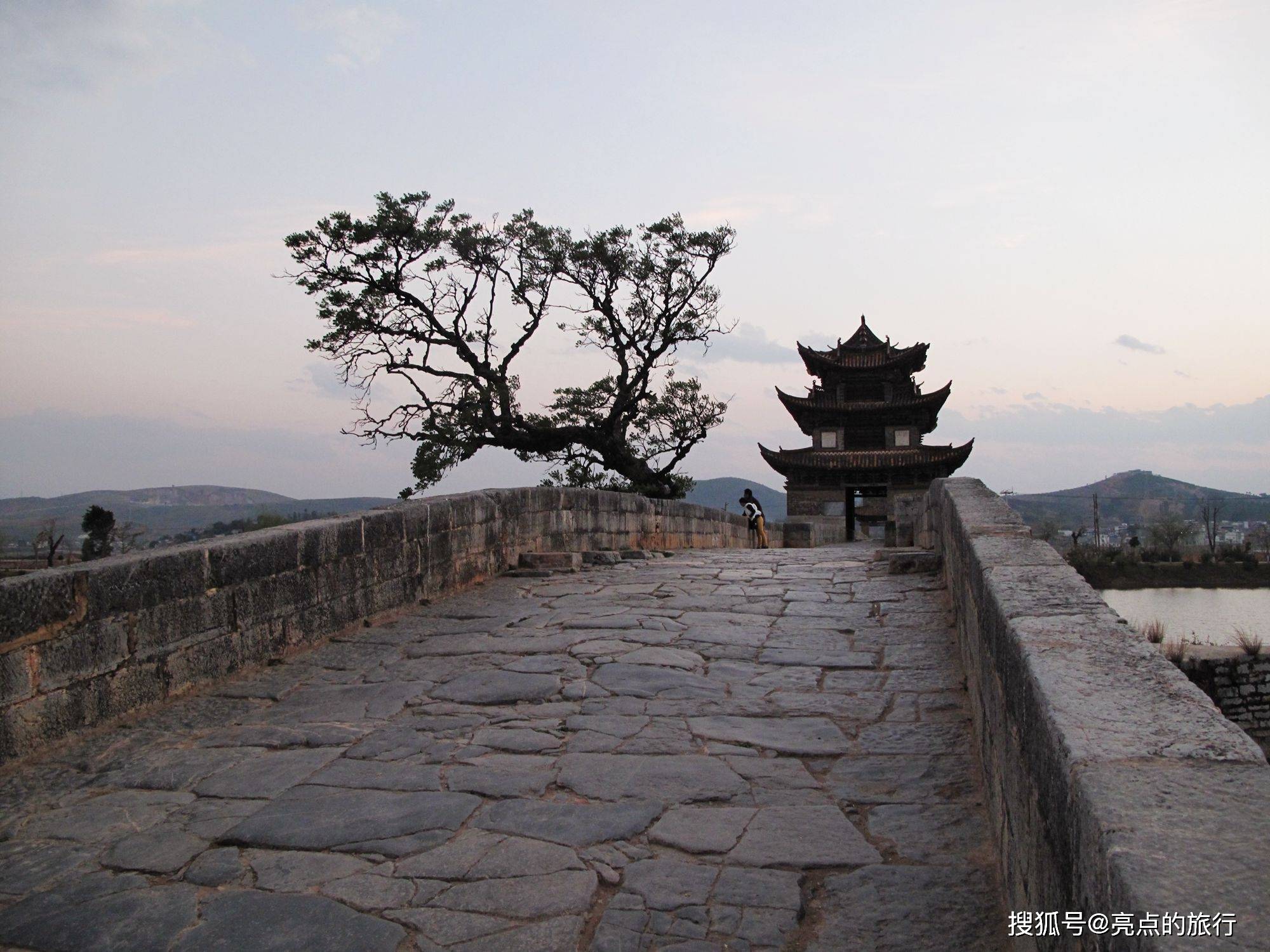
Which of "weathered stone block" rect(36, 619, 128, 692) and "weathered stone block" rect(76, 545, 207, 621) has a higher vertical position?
"weathered stone block" rect(76, 545, 207, 621)

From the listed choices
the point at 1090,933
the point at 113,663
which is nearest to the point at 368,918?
the point at 1090,933

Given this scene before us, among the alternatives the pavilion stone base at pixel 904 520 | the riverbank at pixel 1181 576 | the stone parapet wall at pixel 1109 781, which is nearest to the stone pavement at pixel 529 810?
the stone parapet wall at pixel 1109 781

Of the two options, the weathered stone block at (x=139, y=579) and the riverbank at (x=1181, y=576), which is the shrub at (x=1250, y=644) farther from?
the riverbank at (x=1181, y=576)

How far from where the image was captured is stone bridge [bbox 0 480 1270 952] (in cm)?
142

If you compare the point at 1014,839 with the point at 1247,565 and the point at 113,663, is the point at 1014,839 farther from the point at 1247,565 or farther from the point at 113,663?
the point at 1247,565

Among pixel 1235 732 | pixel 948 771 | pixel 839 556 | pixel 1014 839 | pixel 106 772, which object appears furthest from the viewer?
pixel 839 556

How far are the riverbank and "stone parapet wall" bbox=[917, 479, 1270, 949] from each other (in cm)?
Answer: 3970

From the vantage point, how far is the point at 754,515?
57.7ft

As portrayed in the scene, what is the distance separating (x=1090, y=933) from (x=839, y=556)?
8.89 metres

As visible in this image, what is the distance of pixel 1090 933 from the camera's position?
42.4 inches

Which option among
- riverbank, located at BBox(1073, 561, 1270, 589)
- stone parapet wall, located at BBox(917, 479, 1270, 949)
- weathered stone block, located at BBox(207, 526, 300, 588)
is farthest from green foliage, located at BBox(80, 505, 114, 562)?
riverbank, located at BBox(1073, 561, 1270, 589)

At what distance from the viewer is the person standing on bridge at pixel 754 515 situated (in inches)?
680

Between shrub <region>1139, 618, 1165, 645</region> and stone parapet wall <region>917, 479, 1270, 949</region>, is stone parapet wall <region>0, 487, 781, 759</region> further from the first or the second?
shrub <region>1139, 618, 1165, 645</region>

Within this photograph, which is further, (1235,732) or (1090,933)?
(1235,732)
